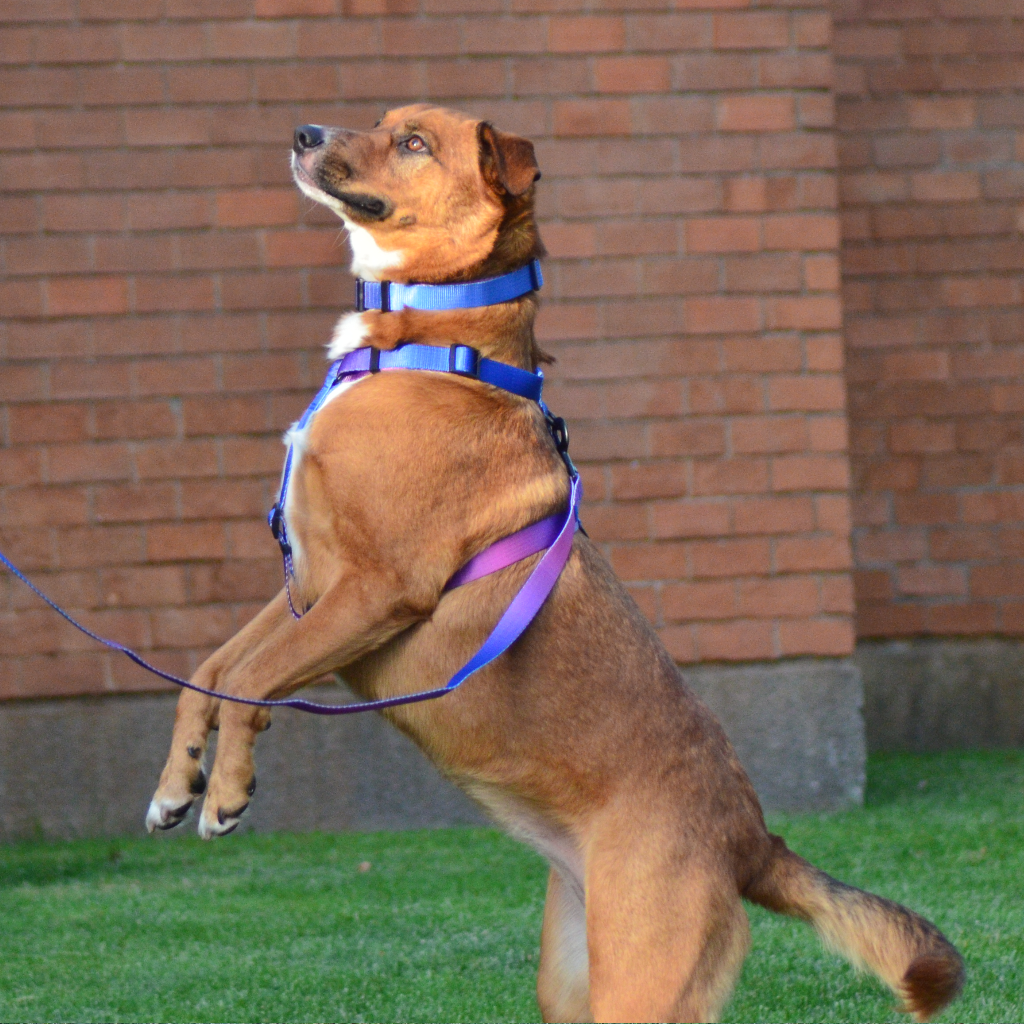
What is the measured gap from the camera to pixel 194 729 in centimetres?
285

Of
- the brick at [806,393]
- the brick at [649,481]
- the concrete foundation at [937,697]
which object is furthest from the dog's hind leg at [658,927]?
the concrete foundation at [937,697]

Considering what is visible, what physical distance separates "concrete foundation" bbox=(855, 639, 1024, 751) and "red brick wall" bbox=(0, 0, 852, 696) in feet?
4.06

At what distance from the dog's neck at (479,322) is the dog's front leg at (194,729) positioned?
0.65 metres

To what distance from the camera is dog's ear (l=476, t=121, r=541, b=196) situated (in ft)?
10.4

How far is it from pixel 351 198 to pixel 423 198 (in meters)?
0.17

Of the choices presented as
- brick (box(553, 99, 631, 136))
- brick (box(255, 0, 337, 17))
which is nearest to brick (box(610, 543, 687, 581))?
brick (box(553, 99, 631, 136))

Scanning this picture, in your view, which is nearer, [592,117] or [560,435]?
[560,435]

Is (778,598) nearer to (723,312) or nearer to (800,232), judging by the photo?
(723,312)

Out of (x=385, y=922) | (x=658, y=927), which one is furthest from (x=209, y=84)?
(x=658, y=927)

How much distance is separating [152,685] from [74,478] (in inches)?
37.0

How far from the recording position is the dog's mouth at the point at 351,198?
10.5 ft

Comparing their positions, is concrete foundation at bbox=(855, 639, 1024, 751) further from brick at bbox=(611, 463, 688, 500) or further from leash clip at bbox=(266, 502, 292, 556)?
leash clip at bbox=(266, 502, 292, 556)

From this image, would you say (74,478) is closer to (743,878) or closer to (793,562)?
(793,562)

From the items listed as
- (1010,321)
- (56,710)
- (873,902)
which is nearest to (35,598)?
(56,710)
